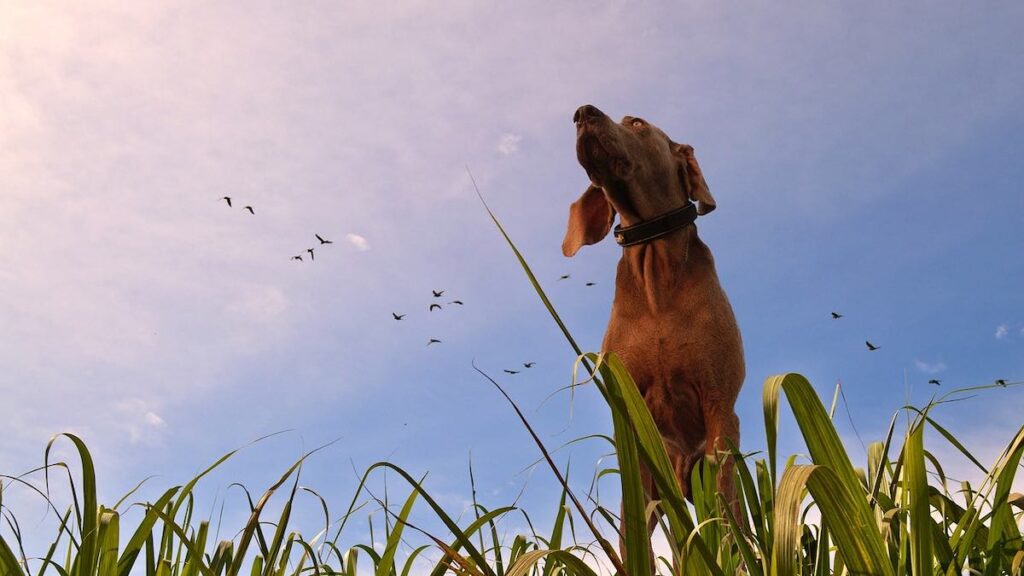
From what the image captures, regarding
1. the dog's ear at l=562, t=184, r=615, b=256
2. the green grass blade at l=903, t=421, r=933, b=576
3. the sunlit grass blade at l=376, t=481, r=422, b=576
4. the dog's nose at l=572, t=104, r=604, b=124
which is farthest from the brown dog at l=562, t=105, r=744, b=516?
the green grass blade at l=903, t=421, r=933, b=576

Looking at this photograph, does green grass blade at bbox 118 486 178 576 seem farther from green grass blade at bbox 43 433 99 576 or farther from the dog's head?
the dog's head

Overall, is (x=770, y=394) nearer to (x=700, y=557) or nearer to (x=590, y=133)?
(x=700, y=557)

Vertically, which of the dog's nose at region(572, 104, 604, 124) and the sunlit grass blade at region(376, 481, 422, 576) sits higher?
the dog's nose at region(572, 104, 604, 124)

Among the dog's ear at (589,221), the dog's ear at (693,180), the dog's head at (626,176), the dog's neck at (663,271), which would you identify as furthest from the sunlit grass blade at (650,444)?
the dog's ear at (589,221)

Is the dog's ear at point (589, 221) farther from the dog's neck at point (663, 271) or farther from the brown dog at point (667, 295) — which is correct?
the dog's neck at point (663, 271)

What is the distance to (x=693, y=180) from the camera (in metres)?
4.85

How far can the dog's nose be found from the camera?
14.4ft

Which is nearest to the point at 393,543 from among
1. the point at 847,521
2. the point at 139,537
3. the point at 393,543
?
the point at 393,543

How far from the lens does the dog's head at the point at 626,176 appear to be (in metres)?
4.45

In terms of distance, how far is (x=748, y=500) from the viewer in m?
2.01

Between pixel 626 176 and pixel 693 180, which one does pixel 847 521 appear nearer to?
pixel 626 176

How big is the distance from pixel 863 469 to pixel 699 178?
2.48m

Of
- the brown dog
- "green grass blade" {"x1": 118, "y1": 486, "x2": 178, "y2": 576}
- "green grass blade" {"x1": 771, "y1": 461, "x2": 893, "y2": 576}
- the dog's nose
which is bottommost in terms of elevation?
"green grass blade" {"x1": 771, "y1": 461, "x2": 893, "y2": 576}

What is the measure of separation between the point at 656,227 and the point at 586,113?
2.35 ft
